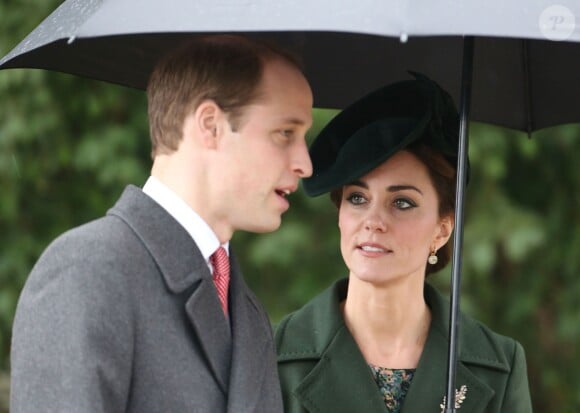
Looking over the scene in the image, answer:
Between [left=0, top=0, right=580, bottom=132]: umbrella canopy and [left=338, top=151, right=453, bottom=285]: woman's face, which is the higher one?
[left=0, top=0, right=580, bottom=132]: umbrella canopy

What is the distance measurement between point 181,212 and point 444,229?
112 cm

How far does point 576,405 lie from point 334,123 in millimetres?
3607

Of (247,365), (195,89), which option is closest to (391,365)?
(247,365)

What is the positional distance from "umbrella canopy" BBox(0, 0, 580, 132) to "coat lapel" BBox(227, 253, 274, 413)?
→ 21.9 inches

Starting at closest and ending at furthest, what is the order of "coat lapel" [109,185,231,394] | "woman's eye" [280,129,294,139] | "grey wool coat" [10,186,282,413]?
"grey wool coat" [10,186,282,413], "coat lapel" [109,185,231,394], "woman's eye" [280,129,294,139]

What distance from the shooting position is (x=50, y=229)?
648 centimetres

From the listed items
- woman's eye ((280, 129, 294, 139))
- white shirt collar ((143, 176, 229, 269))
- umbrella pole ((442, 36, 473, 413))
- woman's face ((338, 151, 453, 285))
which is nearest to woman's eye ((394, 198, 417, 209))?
woman's face ((338, 151, 453, 285))

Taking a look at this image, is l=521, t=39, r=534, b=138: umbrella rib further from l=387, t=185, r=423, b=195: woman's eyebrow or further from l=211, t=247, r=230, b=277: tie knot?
l=211, t=247, r=230, b=277: tie knot

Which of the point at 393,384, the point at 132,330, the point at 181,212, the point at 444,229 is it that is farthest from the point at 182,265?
the point at 444,229

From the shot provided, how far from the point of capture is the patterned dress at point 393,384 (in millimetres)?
3363

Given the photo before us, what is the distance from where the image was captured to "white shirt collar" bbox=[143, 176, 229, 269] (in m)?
2.55

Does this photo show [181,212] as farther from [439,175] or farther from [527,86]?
[527,86]

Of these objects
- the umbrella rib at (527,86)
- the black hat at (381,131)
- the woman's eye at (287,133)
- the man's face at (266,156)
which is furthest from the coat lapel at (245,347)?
the umbrella rib at (527,86)

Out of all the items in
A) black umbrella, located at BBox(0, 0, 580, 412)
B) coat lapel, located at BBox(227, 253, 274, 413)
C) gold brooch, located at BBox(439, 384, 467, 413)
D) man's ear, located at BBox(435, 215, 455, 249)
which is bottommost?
gold brooch, located at BBox(439, 384, 467, 413)
